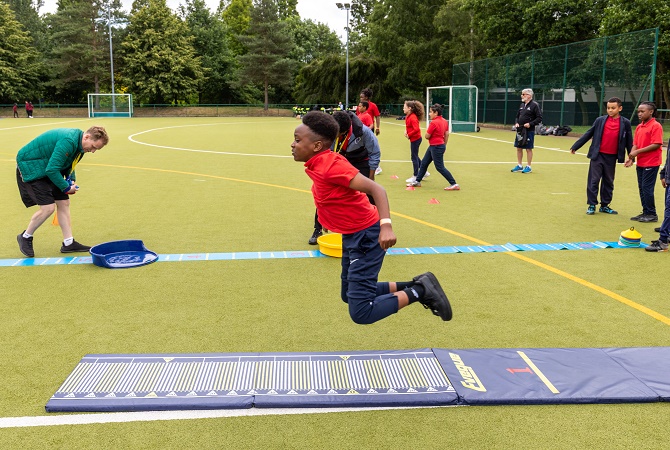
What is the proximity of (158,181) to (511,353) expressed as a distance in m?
11.0

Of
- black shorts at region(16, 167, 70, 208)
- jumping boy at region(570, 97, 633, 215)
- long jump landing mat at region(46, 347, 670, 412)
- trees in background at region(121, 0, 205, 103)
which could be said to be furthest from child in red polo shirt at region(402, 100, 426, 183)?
trees in background at region(121, 0, 205, 103)

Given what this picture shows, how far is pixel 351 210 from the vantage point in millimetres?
4352

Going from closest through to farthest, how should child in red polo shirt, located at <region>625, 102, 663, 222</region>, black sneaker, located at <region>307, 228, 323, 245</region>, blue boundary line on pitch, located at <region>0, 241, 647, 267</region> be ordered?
blue boundary line on pitch, located at <region>0, 241, 647, 267</region> → black sneaker, located at <region>307, 228, 323, 245</region> → child in red polo shirt, located at <region>625, 102, 663, 222</region>

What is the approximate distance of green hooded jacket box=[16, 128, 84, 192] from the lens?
677 cm

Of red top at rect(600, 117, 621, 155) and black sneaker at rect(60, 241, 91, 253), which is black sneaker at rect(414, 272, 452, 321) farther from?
red top at rect(600, 117, 621, 155)

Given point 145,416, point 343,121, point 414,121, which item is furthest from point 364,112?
point 145,416

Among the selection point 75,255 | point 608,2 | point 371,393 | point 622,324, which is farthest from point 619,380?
point 608,2

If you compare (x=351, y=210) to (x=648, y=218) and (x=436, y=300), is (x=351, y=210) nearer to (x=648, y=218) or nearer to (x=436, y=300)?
(x=436, y=300)

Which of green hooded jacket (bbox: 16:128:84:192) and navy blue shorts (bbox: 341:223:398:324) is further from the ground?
green hooded jacket (bbox: 16:128:84:192)

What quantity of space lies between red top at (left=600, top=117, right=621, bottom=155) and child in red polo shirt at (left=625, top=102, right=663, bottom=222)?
0.27m

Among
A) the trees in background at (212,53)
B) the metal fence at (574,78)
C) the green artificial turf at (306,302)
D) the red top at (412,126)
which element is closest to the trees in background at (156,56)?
the trees in background at (212,53)

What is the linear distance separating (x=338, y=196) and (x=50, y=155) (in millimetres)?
4237

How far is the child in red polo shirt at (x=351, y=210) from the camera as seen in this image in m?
4.18

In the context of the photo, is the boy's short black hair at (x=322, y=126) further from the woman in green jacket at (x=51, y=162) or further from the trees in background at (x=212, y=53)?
the trees in background at (x=212, y=53)
